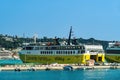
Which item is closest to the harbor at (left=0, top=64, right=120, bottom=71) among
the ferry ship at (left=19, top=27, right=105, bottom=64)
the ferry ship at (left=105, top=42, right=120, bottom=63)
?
the ferry ship at (left=19, top=27, right=105, bottom=64)

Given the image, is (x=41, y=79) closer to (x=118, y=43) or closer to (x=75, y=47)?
(x=75, y=47)


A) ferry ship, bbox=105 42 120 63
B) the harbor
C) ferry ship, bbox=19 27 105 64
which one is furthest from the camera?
ferry ship, bbox=105 42 120 63

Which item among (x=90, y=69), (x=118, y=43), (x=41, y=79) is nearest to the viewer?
(x=41, y=79)

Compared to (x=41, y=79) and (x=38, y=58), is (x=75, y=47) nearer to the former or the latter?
(x=38, y=58)

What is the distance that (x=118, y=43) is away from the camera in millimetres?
127062

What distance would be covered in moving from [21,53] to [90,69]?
74.3 ft

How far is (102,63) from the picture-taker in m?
118

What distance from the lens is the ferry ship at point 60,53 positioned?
118 m

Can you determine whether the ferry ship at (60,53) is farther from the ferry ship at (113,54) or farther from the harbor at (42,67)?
the harbor at (42,67)

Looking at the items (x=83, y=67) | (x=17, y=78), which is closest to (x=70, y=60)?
(x=83, y=67)

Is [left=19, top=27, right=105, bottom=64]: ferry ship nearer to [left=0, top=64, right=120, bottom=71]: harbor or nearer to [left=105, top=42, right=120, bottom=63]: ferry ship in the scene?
[left=105, top=42, right=120, bottom=63]: ferry ship

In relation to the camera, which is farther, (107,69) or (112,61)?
(112,61)

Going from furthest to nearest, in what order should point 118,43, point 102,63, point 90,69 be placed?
point 118,43 < point 102,63 < point 90,69

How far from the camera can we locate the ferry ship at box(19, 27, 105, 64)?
118375 mm
